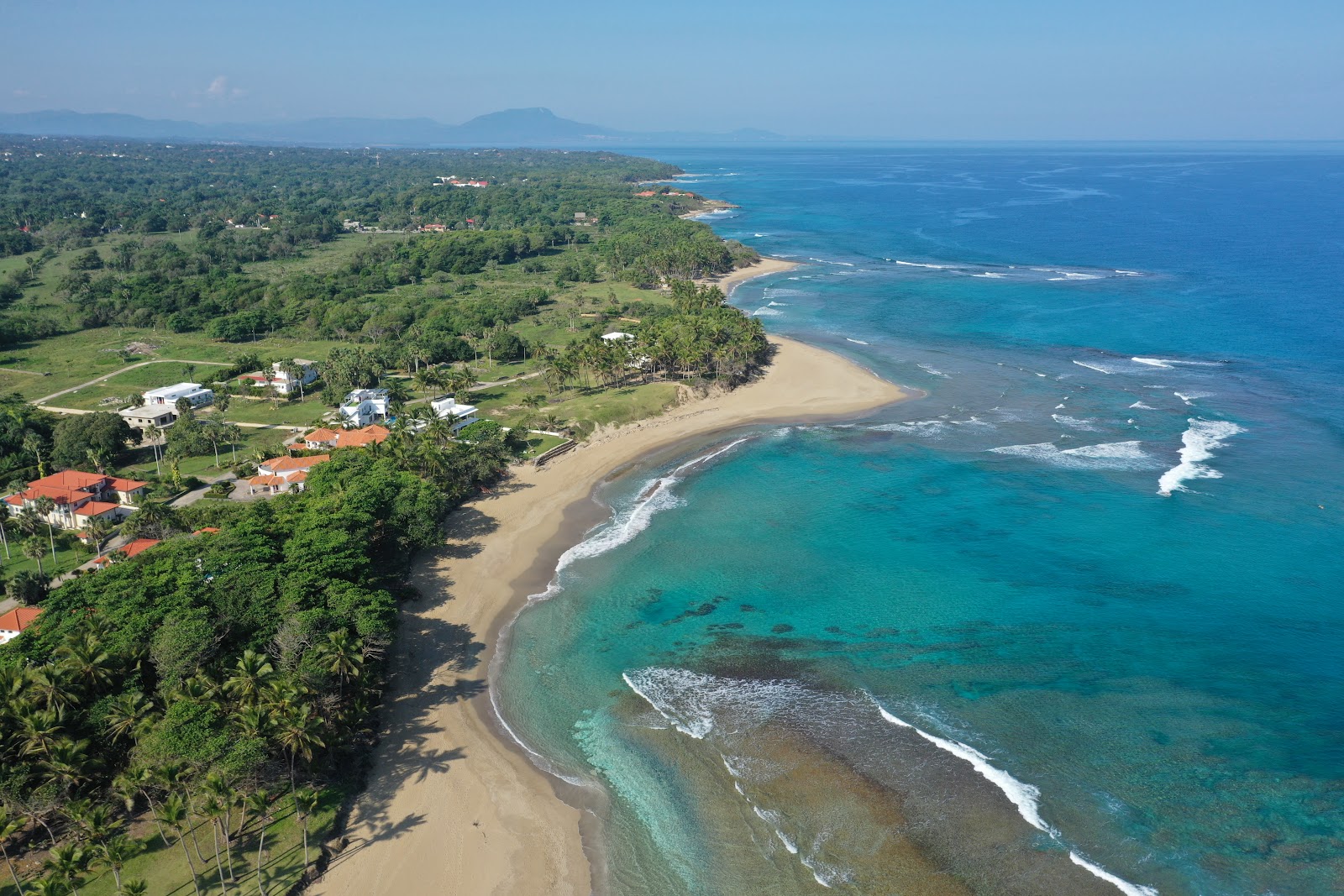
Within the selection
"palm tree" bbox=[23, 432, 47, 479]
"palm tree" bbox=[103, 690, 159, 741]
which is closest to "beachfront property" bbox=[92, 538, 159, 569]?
"palm tree" bbox=[103, 690, 159, 741]

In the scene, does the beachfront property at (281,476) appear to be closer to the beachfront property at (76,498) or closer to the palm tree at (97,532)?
the beachfront property at (76,498)

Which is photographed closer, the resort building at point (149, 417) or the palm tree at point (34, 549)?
the palm tree at point (34, 549)

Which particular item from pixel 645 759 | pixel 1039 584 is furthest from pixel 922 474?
pixel 645 759

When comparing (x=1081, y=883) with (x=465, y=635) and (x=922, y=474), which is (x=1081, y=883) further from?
(x=922, y=474)

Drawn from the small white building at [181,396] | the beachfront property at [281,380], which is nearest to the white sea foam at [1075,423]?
the beachfront property at [281,380]

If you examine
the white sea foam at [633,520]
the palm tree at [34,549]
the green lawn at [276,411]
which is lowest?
the white sea foam at [633,520]

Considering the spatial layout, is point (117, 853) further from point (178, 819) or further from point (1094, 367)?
point (1094, 367)
